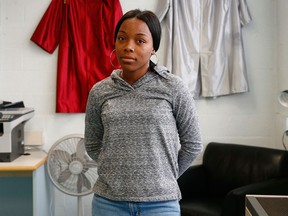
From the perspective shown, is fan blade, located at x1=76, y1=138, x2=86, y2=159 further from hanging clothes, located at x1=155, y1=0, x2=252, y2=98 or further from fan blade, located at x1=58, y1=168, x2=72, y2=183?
hanging clothes, located at x1=155, y1=0, x2=252, y2=98

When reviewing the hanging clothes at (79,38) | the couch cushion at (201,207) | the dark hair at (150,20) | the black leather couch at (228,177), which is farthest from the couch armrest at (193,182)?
the dark hair at (150,20)

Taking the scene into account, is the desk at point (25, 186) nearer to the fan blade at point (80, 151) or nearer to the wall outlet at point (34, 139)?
the wall outlet at point (34, 139)

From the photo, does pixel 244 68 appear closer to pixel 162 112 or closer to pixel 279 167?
pixel 279 167

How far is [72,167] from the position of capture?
2.70 metres

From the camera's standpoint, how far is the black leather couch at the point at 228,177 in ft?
8.30

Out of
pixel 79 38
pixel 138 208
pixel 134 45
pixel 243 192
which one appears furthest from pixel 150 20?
pixel 79 38

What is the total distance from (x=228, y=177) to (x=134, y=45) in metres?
1.93

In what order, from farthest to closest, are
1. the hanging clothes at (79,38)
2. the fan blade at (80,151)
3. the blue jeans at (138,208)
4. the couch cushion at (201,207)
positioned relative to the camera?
the hanging clothes at (79,38)
the fan blade at (80,151)
the couch cushion at (201,207)
the blue jeans at (138,208)

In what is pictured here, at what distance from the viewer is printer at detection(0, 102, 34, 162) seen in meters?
2.64

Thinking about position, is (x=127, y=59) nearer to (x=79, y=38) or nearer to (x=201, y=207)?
(x=201, y=207)

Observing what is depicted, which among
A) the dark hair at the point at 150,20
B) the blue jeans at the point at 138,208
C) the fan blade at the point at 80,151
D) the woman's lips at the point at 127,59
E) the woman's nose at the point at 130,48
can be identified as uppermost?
the dark hair at the point at 150,20

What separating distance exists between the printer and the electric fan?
0.26 metres

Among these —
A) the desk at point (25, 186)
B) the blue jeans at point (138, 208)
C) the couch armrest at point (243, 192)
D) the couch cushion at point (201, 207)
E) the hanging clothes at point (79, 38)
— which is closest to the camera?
the blue jeans at point (138, 208)

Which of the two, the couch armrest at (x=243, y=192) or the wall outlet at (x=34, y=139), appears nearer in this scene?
the couch armrest at (x=243, y=192)
